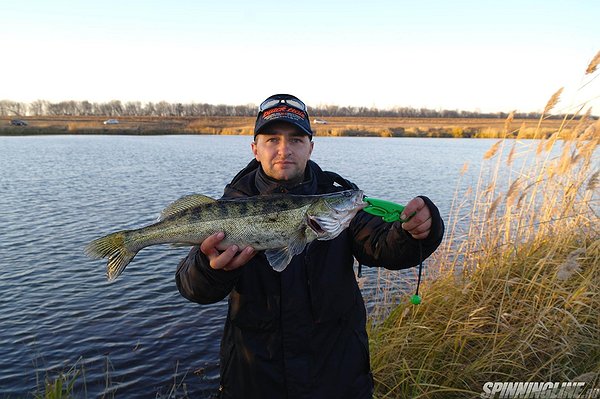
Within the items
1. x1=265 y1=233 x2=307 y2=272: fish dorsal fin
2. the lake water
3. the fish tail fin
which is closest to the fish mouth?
x1=265 y1=233 x2=307 y2=272: fish dorsal fin

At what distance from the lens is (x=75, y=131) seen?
64.1 meters

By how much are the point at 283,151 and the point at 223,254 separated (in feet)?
3.24

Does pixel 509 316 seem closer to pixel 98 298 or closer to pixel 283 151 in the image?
pixel 283 151

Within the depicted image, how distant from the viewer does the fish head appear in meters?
3.00

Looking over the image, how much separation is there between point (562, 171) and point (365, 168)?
20027mm

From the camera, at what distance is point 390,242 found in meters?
3.01

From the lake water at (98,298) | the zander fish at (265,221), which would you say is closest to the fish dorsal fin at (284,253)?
the zander fish at (265,221)

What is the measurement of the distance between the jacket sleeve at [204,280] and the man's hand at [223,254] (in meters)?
0.04

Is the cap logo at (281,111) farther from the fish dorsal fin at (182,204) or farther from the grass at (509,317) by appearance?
the grass at (509,317)

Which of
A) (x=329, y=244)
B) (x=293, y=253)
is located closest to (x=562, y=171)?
(x=329, y=244)

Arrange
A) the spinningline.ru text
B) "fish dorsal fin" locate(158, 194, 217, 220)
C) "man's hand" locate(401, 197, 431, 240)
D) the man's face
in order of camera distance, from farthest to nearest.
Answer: the spinningline.ru text → "fish dorsal fin" locate(158, 194, 217, 220) → the man's face → "man's hand" locate(401, 197, 431, 240)

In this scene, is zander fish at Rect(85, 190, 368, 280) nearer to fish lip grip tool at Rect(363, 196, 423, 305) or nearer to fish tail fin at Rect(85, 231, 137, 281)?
fish lip grip tool at Rect(363, 196, 423, 305)

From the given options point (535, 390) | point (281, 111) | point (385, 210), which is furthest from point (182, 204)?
point (535, 390)

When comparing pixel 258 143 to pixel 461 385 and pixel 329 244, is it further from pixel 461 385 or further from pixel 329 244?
pixel 461 385
